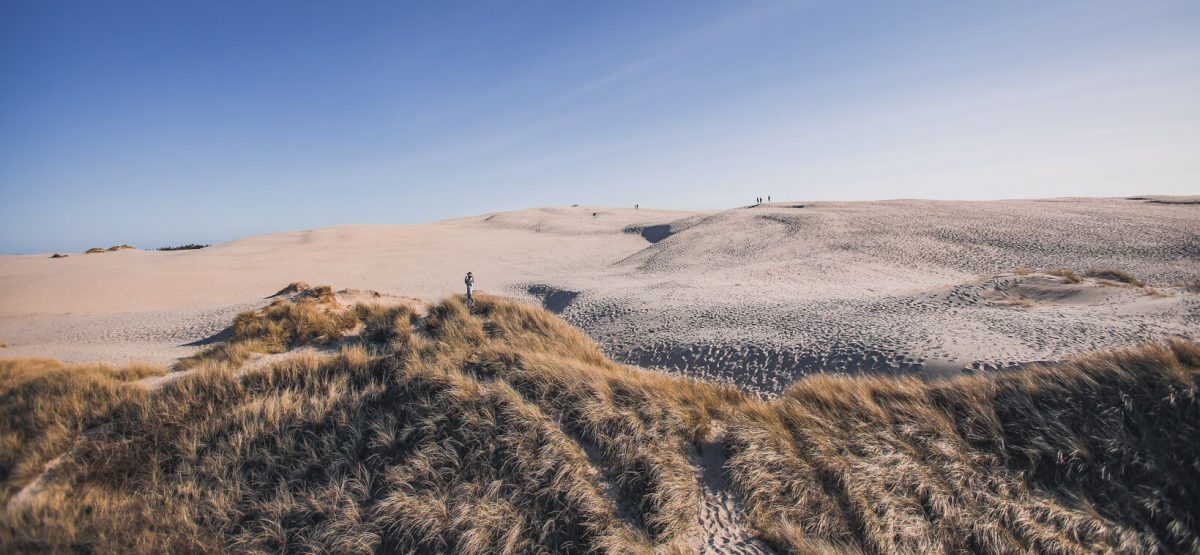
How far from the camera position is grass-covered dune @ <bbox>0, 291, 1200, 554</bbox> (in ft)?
11.1

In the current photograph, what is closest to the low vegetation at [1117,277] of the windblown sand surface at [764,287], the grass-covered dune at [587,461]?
the windblown sand surface at [764,287]

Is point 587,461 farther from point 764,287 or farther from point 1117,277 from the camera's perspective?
point 1117,277

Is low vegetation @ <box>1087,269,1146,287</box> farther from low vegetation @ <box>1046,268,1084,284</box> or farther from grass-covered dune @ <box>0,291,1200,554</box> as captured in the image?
grass-covered dune @ <box>0,291,1200,554</box>

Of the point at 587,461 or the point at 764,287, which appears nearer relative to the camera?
the point at 587,461

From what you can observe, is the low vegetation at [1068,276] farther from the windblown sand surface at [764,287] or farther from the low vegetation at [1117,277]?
the low vegetation at [1117,277]

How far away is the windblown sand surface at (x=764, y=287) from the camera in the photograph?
704cm

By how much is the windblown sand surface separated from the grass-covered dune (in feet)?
7.09

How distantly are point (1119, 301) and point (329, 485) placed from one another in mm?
12206

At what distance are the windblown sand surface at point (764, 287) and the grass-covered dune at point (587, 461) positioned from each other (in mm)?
2160

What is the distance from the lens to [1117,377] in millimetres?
4164

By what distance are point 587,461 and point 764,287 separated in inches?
372

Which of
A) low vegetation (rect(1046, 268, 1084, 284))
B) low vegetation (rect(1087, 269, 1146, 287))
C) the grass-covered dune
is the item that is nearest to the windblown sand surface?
low vegetation (rect(1046, 268, 1084, 284))

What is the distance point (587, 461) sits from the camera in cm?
395

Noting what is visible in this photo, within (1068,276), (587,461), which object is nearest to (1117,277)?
(1068,276)
